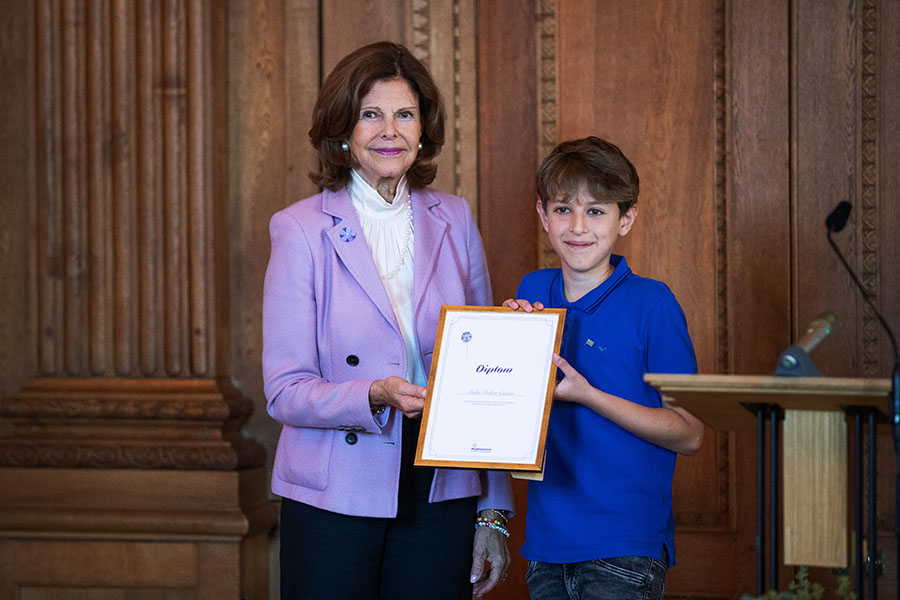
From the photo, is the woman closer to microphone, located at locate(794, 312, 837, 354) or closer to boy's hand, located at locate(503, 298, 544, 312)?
boy's hand, located at locate(503, 298, 544, 312)

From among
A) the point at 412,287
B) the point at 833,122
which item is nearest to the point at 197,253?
the point at 412,287

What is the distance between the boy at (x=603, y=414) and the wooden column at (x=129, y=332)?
5.00 ft

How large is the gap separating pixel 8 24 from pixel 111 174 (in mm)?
687

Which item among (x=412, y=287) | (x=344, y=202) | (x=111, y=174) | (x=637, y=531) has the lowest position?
(x=637, y=531)

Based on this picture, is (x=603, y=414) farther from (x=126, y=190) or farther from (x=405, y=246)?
(x=126, y=190)

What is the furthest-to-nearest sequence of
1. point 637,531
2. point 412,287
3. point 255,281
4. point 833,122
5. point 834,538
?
point 255,281
point 833,122
point 412,287
point 637,531
point 834,538

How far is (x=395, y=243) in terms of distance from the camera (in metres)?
2.35

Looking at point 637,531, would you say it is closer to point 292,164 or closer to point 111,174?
point 292,164

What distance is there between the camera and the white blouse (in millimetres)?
2260

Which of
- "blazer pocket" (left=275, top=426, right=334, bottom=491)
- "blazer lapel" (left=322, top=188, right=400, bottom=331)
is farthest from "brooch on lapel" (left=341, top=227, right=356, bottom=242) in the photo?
"blazer pocket" (left=275, top=426, right=334, bottom=491)

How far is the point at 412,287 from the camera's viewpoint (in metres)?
2.29

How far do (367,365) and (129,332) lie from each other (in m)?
1.54

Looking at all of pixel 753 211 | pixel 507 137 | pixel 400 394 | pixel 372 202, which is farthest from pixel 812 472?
pixel 507 137

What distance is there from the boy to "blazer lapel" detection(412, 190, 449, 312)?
0.85 ft
